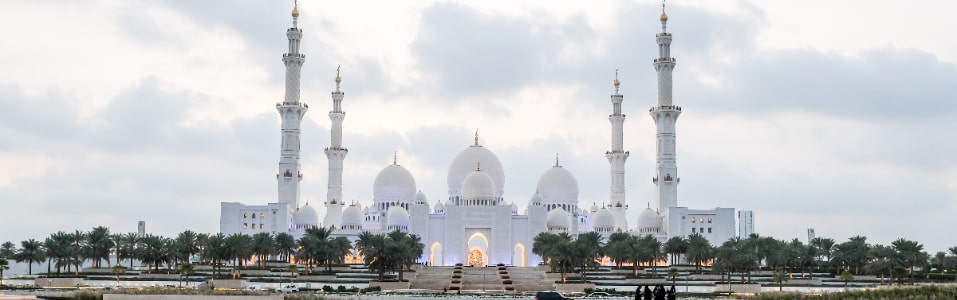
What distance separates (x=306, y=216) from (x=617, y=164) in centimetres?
3152

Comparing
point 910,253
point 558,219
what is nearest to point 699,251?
point 910,253

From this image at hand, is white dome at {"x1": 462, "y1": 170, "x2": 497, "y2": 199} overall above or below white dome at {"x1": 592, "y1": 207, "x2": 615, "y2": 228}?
above

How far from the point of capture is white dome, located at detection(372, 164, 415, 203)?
360 feet

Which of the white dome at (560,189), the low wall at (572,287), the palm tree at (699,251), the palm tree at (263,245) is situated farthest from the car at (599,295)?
the white dome at (560,189)

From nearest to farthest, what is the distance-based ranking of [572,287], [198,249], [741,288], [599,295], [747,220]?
[599,295]
[741,288]
[572,287]
[198,249]
[747,220]

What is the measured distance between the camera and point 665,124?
10356 centimetres

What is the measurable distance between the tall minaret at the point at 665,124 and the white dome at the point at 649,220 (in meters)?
1.27

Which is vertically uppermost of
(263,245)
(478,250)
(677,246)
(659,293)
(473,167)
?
(473,167)

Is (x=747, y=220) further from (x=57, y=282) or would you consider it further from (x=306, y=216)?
(x=57, y=282)

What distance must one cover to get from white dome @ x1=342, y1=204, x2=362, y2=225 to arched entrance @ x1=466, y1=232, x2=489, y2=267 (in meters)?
12.6

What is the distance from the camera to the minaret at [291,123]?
10181 centimetres

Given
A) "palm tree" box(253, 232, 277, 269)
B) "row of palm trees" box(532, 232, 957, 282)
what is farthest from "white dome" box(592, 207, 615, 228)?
"palm tree" box(253, 232, 277, 269)

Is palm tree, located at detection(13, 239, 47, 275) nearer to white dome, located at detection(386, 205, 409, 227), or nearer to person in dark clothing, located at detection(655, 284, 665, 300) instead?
white dome, located at detection(386, 205, 409, 227)

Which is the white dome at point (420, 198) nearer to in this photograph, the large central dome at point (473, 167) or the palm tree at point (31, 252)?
the large central dome at point (473, 167)
